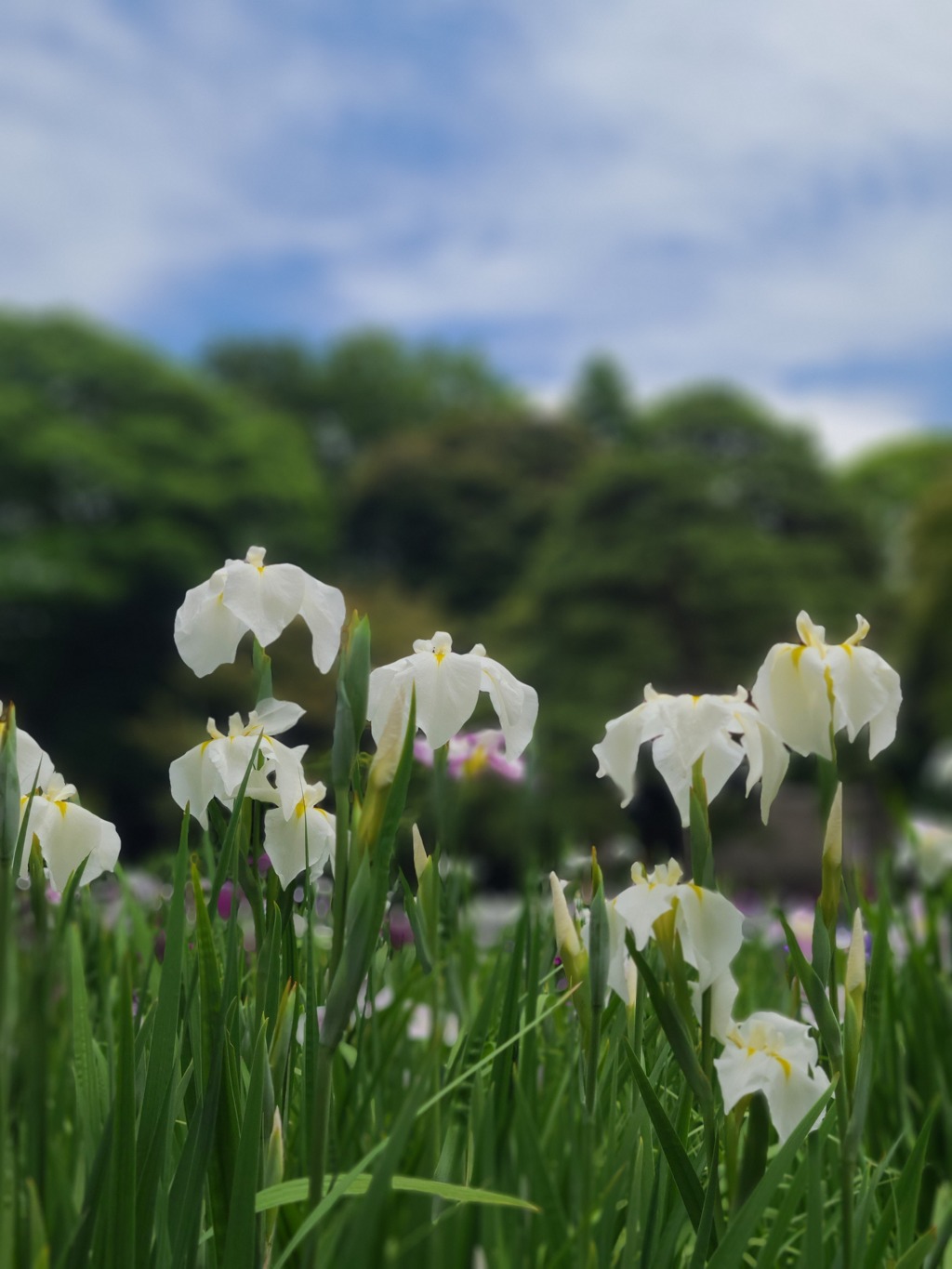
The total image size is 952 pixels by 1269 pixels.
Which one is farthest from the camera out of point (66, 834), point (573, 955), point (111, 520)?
point (111, 520)

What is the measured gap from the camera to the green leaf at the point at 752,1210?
3.76 ft

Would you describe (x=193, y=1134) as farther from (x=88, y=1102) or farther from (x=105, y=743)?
(x=105, y=743)

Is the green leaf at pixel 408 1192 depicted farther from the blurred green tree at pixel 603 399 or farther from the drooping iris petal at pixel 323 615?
the blurred green tree at pixel 603 399

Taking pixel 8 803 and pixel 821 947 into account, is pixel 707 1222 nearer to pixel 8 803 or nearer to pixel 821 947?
pixel 821 947

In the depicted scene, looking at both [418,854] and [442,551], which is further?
[442,551]

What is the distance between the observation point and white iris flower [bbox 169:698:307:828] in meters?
1.32

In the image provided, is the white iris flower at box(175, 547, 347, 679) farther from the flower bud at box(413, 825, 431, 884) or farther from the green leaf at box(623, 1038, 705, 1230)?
the green leaf at box(623, 1038, 705, 1230)

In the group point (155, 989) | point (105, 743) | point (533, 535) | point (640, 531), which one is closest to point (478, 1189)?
point (155, 989)

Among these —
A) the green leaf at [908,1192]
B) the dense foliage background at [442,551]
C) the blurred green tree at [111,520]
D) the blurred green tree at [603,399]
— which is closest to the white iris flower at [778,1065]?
the green leaf at [908,1192]

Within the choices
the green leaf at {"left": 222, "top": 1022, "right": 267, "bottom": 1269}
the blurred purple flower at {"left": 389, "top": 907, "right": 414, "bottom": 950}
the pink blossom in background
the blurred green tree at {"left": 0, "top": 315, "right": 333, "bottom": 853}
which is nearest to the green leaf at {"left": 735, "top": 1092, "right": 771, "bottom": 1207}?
the green leaf at {"left": 222, "top": 1022, "right": 267, "bottom": 1269}

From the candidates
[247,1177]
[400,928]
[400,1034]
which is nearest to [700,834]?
[400,1034]

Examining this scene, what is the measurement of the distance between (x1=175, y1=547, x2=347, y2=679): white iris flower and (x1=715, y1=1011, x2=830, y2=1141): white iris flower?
58 centimetres

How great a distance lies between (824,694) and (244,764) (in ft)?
2.02

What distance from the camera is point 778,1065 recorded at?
1219mm
